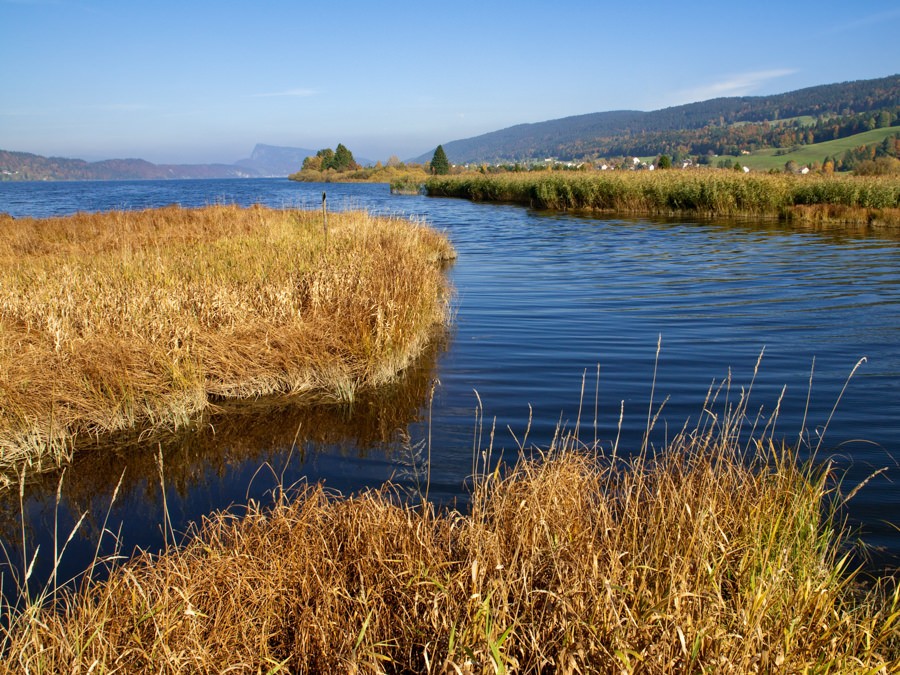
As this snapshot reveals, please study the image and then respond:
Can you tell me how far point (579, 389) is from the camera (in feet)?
25.4

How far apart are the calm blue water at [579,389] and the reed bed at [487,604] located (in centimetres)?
150

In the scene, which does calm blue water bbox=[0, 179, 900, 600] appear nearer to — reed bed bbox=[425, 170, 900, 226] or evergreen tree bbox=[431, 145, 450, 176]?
reed bed bbox=[425, 170, 900, 226]

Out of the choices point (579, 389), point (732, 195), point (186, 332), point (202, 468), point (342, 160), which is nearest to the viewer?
point (202, 468)

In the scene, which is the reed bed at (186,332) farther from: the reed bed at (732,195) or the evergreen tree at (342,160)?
the evergreen tree at (342,160)

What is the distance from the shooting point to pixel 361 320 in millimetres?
7848

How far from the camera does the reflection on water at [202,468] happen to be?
4.77m

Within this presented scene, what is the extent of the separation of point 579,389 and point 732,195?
24.3 meters

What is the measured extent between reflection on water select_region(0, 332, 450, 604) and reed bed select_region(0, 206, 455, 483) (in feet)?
0.95

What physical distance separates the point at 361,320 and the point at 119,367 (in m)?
2.78

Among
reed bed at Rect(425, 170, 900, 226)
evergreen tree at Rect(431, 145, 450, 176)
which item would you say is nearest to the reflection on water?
reed bed at Rect(425, 170, 900, 226)

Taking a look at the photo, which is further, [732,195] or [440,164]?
[440,164]

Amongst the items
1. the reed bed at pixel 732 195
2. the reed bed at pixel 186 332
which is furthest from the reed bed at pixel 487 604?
the reed bed at pixel 732 195

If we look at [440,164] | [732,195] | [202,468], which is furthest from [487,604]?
[440,164]

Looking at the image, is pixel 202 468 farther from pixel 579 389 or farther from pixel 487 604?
pixel 579 389
